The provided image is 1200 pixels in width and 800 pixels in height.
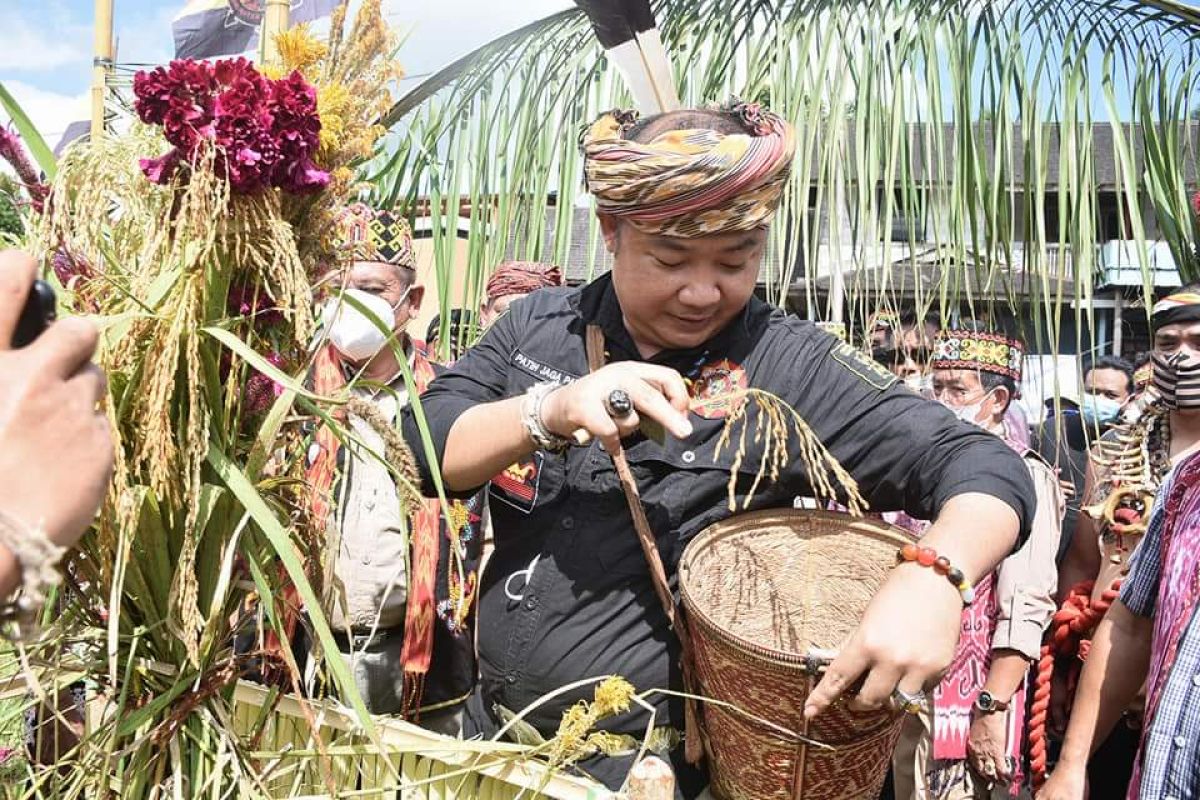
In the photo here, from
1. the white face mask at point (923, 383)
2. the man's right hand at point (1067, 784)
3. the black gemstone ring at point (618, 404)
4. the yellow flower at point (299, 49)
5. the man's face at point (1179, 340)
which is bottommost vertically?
the man's right hand at point (1067, 784)

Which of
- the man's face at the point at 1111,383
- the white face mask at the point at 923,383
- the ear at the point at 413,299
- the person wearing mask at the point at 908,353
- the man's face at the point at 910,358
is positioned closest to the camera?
the ear at the point at 413,299

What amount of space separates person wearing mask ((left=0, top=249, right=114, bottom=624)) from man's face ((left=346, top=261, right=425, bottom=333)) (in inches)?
87.9

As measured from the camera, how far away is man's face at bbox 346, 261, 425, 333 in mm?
2955

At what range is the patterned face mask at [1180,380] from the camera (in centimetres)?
260

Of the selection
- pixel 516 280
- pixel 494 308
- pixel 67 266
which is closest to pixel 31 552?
pixel 67 266

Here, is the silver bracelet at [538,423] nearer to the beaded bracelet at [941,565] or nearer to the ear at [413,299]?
the beaded bracelet at [941,565]

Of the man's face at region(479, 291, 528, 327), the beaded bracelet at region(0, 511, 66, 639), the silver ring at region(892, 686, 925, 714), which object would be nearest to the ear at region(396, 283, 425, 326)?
the man's face at region(479, 291, 528, 327)

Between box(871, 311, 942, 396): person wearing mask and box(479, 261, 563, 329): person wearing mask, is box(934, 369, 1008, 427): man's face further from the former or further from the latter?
box(479, 261, 563, 329): person wearing mask

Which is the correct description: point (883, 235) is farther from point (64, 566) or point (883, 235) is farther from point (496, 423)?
point (64, 566)

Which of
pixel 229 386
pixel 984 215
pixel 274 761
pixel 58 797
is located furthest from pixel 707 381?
pixel 984 215

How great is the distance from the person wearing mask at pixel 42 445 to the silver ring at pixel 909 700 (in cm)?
Result: 82

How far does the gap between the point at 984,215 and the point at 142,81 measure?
7.86 feet

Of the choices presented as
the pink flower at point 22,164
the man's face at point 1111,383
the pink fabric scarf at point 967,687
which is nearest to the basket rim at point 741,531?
the pink flower at point 22,164

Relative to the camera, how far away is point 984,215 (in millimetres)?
2898
